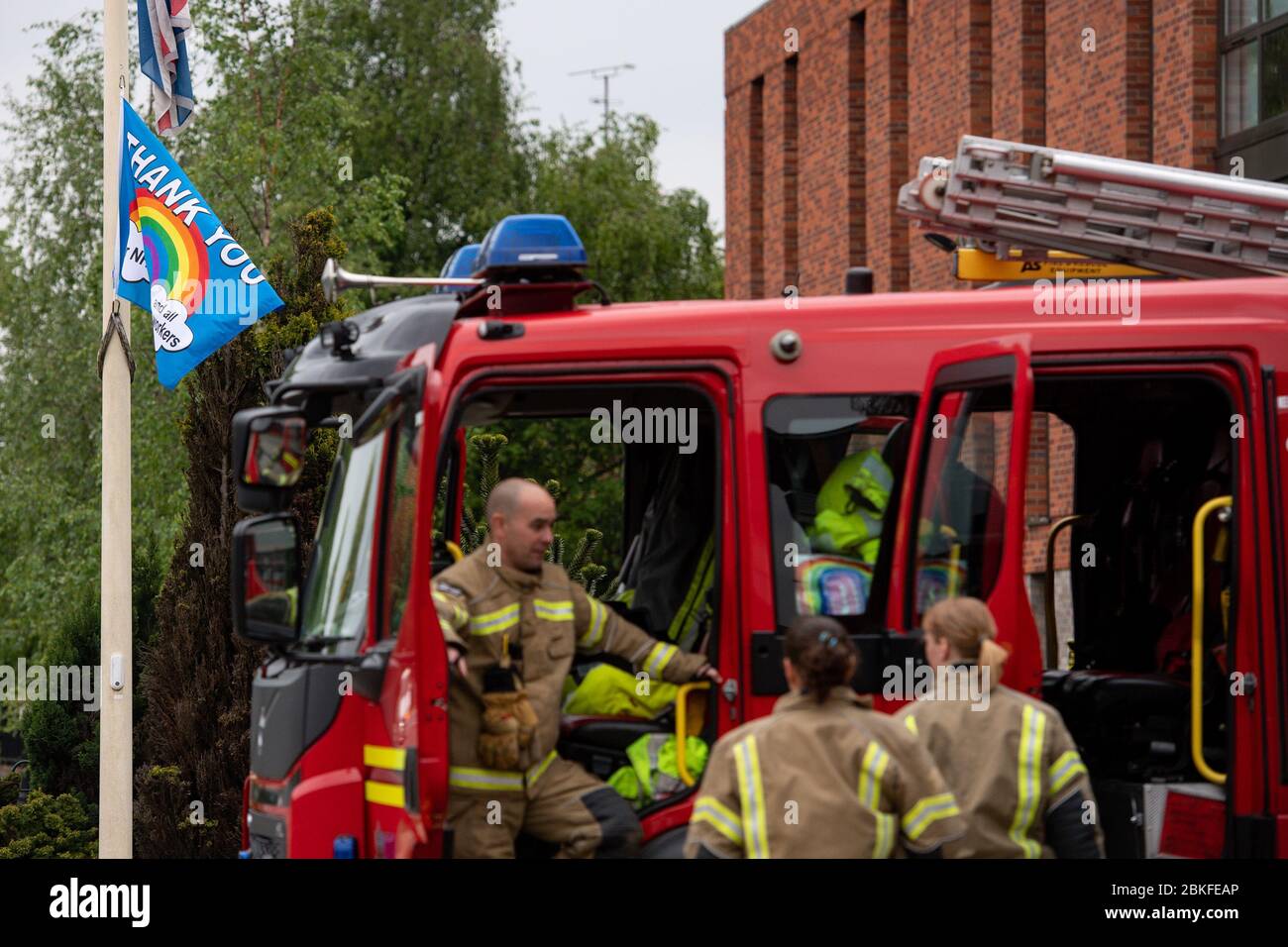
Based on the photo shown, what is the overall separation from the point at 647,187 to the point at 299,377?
150 feet

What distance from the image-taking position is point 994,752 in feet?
19.7

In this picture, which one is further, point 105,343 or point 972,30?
point 972,30

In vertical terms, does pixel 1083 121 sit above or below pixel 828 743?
above

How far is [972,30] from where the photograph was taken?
2902cm

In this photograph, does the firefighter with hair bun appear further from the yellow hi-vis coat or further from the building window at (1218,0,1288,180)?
the building window at (1218,0,1288,180)

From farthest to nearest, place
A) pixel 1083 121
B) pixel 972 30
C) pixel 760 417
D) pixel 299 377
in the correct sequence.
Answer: pixel 972 30 → pixel 1083 121 → pixel 299 377 → pixel 760 417

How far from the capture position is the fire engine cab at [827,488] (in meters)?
6.71

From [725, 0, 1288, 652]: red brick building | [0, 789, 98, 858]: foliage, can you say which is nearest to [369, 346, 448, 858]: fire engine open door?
[725, 0, 1288, 652]: red brick building
